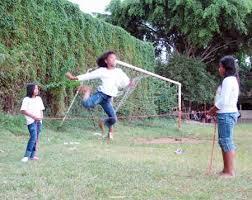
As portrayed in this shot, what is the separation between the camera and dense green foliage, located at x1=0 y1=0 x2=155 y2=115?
43.8 feet

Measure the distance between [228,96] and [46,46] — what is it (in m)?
9.41

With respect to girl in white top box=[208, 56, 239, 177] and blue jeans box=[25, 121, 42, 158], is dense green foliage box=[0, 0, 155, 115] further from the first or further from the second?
girl in white top box=[208, 56, 239, 177]

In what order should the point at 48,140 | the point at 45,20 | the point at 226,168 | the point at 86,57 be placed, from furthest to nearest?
the point at 86,57
the point at 45,20
the point at 48,140
the point at 226,168

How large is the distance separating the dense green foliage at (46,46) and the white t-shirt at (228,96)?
7.15 meters

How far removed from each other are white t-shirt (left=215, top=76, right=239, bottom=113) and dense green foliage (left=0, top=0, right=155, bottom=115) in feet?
23.4

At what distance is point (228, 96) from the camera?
21.4ft

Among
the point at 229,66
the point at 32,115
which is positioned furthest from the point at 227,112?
the point at 32,115

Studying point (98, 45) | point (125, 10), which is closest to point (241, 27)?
point (125, 10)

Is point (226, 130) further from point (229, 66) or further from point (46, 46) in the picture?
point (46, 46)

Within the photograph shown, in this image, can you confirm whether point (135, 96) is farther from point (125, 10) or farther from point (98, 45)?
point (125, 10)

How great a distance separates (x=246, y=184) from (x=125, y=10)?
2599cm

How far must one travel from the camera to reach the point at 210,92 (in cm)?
3075

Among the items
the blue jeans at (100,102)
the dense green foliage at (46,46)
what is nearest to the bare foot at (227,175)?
the blue jeans at (100,102)

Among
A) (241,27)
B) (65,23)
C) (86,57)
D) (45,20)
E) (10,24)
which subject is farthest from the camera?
(241,27)
